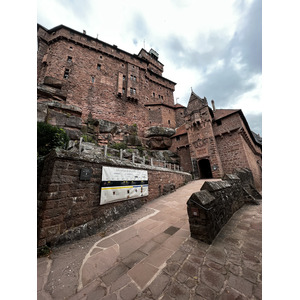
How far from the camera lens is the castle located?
14016mm

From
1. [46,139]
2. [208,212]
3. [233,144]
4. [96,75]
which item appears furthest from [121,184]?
[96,75]

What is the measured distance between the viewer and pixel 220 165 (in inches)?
570

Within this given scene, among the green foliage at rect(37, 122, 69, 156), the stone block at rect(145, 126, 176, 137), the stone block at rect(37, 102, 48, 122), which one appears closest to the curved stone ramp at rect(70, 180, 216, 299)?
the green foliage at rect(37, 122, 69, 156)

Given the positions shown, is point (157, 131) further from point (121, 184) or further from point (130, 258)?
point (130, 258)

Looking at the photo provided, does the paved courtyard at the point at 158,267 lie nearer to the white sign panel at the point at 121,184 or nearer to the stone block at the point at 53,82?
the white sign panel at the point at 121,184

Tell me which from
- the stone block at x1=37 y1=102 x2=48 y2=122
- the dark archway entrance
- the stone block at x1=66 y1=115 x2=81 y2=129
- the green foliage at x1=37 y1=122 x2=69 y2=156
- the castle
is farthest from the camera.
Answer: the dark archway entrance

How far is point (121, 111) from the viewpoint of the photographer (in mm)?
19297

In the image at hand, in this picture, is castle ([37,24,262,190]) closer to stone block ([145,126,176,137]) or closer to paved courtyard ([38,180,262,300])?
stone block ([145,126,176,137])

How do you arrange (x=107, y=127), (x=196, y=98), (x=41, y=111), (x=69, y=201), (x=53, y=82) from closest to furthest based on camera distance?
(x=69, y=201), (x=41, y=111), (x=53, y=82), (x=107, y=127), (x=196, y=98)

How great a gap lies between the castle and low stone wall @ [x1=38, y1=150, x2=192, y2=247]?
32.3ft

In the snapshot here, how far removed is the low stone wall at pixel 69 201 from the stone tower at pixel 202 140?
1305 cm

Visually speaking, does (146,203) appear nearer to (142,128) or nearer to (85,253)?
(85,253)

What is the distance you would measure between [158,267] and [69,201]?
2968 mm

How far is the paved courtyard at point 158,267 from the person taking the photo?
66.6 inches
